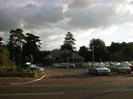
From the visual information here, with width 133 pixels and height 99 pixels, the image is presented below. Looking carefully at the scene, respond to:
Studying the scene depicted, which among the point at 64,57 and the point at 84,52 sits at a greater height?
the point at 84,52

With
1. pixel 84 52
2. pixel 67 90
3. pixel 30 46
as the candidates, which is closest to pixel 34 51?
pixel 30 46

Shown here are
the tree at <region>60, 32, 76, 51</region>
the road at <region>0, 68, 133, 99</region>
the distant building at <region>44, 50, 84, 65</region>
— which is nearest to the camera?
the road at <region>0, 68, 133, 99</region>

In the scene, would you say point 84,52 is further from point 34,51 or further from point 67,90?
point 67,90

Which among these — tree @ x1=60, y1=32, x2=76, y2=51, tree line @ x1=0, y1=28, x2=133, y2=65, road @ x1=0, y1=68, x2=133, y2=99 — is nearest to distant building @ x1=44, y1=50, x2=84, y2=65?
tree line @ x1=0, y1=28, x2=133, y2=65

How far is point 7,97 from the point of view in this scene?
1666 cm

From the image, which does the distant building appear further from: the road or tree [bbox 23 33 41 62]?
the road

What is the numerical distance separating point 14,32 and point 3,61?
92.2 meters

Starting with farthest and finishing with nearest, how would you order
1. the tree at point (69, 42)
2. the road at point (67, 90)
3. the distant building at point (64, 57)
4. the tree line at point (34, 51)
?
1. the tree at point (69, 42)
2. the tree line at point (34, 51)
3. the distant building at point (64, 57)
4. the road at point (67, 90)

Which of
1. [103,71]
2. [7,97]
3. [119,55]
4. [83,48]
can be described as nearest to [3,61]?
[103,71]

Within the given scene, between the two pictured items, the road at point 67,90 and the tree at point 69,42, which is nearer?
the road at point 67,90

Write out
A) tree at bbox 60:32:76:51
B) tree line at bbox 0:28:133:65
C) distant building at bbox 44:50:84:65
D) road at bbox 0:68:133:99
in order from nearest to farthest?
road at bbox 0:68:133:99 → distant building at bbox 44:50:84:65 → tree line at bbox 0:28:133:65 → tree at bbox 60:32:76:51

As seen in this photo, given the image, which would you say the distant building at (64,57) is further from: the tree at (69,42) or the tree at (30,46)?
the tree at (69,42)

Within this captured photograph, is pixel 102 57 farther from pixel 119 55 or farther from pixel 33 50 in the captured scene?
pixel 33 50

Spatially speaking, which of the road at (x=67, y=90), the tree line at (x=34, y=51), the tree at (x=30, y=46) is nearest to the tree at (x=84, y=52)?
the tree line at (x=34, y=51)
